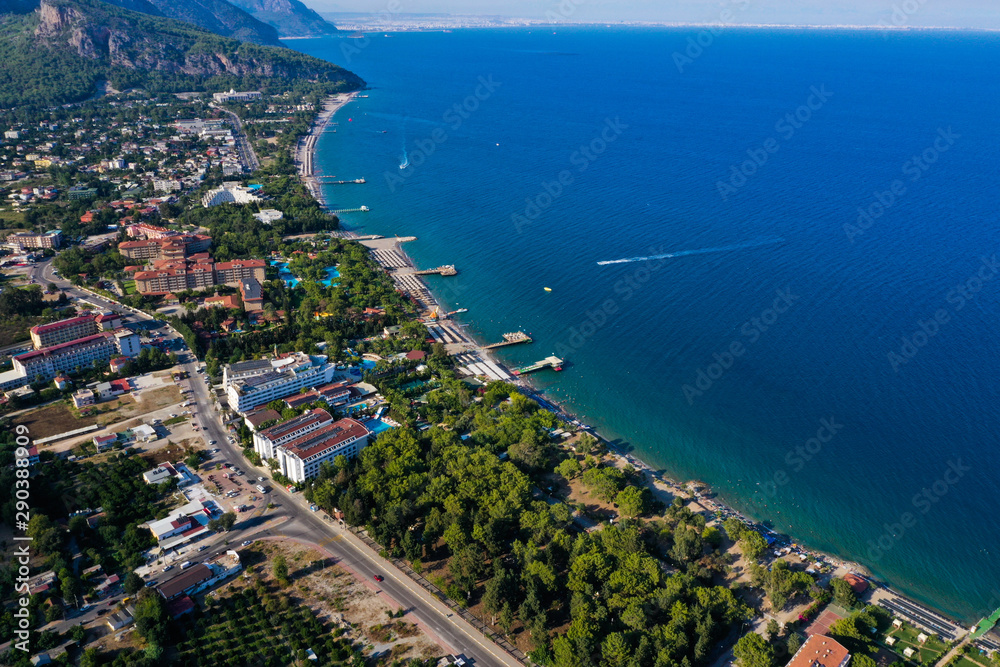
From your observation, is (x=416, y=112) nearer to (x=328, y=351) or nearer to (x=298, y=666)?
(x=328, y=351)

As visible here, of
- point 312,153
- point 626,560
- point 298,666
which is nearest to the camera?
point 298,666

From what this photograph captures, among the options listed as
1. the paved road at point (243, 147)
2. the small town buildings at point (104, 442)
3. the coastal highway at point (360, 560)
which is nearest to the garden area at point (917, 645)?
the coastal highway at point (360, 560)

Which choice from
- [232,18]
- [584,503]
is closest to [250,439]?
[584,503]

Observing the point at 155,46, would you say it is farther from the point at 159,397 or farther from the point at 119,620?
the point at 119,620

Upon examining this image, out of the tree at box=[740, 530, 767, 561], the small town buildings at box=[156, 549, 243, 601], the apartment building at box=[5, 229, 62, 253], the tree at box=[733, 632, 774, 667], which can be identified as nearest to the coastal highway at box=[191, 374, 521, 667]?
the small town buildings at box=[156, 549, 243, 601]

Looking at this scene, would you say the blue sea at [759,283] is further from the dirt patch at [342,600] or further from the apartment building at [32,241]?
the apartment building at [32,241]
